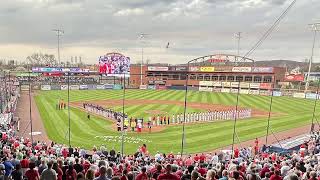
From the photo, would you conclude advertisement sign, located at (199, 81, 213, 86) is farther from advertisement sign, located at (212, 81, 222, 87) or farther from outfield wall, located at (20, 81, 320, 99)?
advertisement sign, located at (212, 81, 222, 87)

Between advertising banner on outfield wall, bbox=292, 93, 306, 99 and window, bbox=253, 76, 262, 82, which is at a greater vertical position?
window, bbox=253, 76, 262, 82

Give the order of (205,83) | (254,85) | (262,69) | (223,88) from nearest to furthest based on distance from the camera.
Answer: (254,85) < (262,69) < (223,88) < (205,83)

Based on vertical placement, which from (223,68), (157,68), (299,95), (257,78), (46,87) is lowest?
(46,87)

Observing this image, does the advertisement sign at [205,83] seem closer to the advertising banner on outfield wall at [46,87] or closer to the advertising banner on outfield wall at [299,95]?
the advertising banner on outfield wall at [299,95]

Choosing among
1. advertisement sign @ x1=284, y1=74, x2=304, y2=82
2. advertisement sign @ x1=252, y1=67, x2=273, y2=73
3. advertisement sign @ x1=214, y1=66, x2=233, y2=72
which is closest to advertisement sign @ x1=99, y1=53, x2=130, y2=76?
advertisement sign @ x1=214, y1=66, x2=233, y2=72

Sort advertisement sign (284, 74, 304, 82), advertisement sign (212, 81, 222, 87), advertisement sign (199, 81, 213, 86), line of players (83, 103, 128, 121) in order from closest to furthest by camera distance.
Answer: line of players (83, 103, 128, 121), advertisement sign (284, 74, 304, 82), advertisement sign (212, 81, 222, 87), advertisement sign (199, 81, 213, 86)

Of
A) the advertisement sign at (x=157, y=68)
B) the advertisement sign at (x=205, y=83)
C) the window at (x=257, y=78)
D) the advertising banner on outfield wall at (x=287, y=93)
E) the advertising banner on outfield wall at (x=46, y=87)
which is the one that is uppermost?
the advertisement sign at (x=157, y=68)

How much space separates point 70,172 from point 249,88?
73.9 metres

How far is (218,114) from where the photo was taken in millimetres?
37125

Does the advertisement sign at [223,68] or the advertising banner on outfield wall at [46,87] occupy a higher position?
the advertisement sign at [223,68]

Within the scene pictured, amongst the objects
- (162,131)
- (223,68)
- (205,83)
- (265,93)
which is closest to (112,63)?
(205,83)

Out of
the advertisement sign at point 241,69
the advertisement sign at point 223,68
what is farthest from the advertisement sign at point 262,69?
the advertisement sign at point 223,68

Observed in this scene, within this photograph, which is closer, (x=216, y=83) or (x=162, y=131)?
(x=162, y=131)

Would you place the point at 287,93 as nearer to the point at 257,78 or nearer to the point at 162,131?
the point at 257,78
